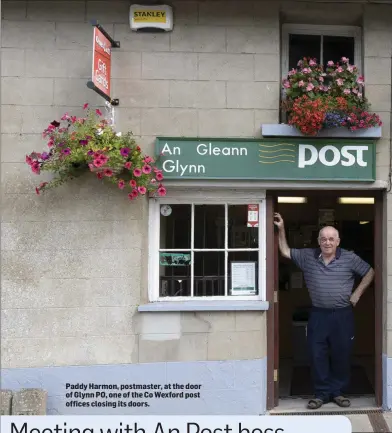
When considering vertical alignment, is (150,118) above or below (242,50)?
below

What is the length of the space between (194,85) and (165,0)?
38.5 inches

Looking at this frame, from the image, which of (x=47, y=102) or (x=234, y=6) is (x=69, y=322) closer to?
(x=47, y=102)

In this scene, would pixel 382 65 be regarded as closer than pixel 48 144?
No

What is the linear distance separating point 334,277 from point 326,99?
6.37 feet

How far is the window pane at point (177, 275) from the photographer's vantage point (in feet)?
18.4

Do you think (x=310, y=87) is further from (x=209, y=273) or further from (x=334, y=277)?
(x=209, y=273)

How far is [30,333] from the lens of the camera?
532 cm

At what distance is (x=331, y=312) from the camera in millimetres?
5586

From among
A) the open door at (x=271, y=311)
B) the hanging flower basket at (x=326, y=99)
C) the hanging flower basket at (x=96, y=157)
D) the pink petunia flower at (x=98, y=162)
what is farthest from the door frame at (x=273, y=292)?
the pink petunia flower at (x=98, y=162)

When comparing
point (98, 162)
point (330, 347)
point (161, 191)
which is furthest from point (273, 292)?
point (98, 162)

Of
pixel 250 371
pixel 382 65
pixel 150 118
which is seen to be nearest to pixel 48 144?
pixel 150 118

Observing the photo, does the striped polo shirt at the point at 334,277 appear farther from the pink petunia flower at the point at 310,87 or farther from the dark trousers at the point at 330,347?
the pink petunia flower at the point at 310,87

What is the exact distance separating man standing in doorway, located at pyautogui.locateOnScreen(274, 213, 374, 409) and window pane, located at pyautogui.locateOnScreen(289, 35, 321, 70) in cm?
185

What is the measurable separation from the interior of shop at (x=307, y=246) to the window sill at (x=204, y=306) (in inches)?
80.6
